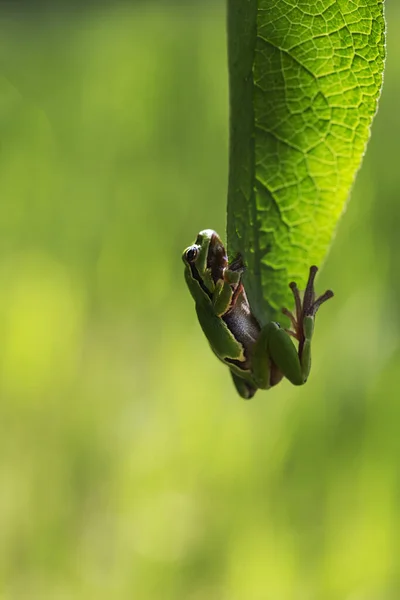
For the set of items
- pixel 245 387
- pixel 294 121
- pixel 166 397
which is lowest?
pixel 166 397

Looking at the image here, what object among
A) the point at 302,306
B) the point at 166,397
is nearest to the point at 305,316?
the point at 302,306

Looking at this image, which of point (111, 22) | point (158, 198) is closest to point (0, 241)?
point (158, 198)

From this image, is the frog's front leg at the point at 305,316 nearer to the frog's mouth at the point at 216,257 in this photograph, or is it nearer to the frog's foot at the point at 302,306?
the frog's foot at the point at 302,306

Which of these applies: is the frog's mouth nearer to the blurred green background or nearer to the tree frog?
the tree frog

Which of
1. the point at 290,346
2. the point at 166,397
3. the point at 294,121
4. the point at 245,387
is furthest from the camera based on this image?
the point at 166,397

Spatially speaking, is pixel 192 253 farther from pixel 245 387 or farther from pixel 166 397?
pixel 166 397

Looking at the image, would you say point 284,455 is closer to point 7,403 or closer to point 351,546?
point 351,546

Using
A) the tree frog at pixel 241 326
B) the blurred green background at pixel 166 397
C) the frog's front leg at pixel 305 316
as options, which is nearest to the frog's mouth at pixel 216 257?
the tree frog at pixel 241 326
